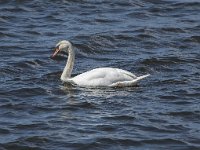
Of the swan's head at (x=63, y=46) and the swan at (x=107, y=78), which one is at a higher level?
the swan's head at (x=63, y=46)

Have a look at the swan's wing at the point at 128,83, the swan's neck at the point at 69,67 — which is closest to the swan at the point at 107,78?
the swan's wing at the point at 128,83

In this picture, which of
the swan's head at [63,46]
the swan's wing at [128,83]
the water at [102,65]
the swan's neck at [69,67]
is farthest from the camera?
the swan's head at [63,46]

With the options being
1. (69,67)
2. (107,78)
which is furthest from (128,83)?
(69,67)

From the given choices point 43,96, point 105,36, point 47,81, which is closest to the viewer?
point 43,96

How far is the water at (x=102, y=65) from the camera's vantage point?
17578 millimetres

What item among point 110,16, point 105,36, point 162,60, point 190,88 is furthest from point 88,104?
point 110,16

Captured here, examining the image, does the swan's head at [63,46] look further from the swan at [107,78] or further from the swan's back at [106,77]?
the swan's back at [106,77]

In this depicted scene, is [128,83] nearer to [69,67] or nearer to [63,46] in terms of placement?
[69,67]

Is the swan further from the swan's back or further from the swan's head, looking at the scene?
the swan's head

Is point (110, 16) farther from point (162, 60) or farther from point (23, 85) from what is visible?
point (23, 85)

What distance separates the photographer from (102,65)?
23.5 meters

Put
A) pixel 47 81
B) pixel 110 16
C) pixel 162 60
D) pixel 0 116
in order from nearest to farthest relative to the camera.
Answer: pixel 0 116 < pixel 47 81 < pixel 162 60 < pixel 110 16

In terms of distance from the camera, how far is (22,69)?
22969 mm

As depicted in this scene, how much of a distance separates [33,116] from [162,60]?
5.86 m
